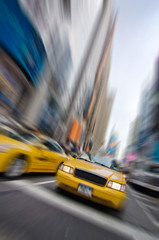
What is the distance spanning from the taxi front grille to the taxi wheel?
157 cm

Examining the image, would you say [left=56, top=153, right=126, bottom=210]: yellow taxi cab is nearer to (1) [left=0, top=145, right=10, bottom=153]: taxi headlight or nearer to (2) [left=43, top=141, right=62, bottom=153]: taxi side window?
(1) [left=0, top=145, right=10, bottom=153]: taxi headlight

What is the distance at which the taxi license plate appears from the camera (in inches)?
115

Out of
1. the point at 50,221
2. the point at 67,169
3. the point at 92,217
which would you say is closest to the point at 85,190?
the point at 92,217

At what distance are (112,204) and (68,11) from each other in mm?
21186

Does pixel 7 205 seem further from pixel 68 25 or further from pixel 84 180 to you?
pixel 68 25

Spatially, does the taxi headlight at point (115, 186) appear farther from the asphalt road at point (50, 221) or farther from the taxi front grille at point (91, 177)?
the asphalt road at point (50, 221)

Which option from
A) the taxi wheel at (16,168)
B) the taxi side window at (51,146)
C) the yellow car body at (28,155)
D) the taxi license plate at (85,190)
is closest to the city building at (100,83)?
the taxi side window at (51,146)

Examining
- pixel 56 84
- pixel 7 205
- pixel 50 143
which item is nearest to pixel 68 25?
pixel 56 84

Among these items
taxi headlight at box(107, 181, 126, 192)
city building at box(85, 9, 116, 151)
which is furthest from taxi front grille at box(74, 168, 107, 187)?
city building at box(85, 9, 116, 151)

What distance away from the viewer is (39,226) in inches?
73.4

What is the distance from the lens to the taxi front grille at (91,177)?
3049 mm

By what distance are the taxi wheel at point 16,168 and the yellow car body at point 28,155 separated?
0.12 feet

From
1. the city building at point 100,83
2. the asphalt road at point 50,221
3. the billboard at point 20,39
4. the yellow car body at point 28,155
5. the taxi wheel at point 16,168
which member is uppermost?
the city building at point 100,83

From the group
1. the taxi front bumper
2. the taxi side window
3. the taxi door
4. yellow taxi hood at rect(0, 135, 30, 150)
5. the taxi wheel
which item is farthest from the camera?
the taxi side window
